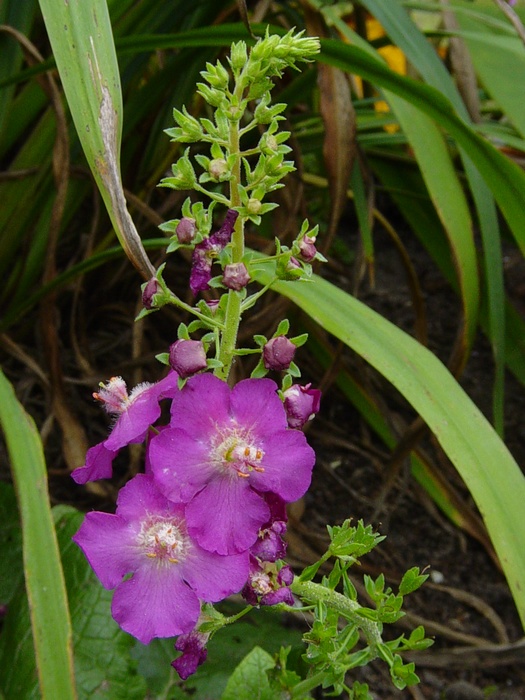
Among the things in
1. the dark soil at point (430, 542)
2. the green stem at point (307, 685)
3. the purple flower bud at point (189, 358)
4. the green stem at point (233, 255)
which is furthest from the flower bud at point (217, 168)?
the dark soil at point (430, 542)

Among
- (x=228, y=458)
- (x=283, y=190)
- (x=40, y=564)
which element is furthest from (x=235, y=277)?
(x=283, y=190)

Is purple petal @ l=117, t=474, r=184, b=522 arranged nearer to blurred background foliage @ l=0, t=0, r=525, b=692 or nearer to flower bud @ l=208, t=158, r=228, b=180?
flower bud @ l=208, t=158, r=228, b=180

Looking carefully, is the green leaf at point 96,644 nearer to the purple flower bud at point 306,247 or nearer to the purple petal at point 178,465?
the purple petal at point 178,465

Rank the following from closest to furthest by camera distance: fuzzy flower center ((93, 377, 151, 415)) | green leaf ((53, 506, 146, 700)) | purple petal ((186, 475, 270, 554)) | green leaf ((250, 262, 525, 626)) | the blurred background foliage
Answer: purple petal ((186, 475, 270, 554)) < fuzzy flower center ((93, 377, 151, 415)) < green leaf ((250, 262, 525, 626)) < green leaf ((53, 506, 146, 700)) < the blurred background foliage

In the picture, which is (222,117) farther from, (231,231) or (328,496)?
(328,496)

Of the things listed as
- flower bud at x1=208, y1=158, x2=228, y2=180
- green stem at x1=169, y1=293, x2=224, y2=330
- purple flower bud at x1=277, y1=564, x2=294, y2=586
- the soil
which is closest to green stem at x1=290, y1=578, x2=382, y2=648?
purple flower bud at x1=277, y1=564, x2=294, y2=586
